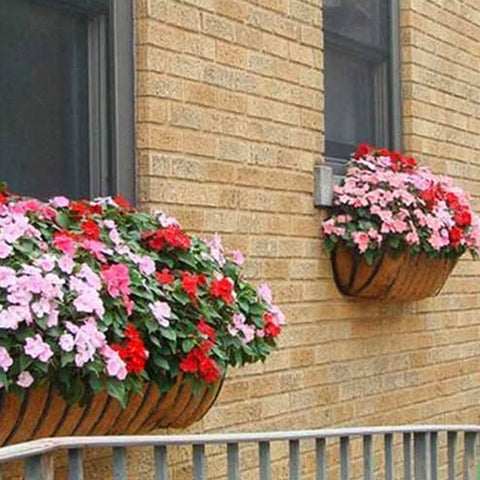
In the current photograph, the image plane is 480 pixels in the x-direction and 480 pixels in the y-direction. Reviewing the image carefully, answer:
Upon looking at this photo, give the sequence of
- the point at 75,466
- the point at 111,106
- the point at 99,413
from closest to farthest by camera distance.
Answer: the point at 75,466 → the point at 99,413 → the point at 111,106

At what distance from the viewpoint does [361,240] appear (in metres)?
6.52

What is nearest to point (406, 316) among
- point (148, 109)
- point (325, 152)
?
point (325, 152)

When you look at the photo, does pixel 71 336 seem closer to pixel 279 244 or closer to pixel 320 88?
pixel 279 244

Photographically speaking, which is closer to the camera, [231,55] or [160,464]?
[160,464]

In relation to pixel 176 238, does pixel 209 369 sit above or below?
below

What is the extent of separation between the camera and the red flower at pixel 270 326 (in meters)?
5.08

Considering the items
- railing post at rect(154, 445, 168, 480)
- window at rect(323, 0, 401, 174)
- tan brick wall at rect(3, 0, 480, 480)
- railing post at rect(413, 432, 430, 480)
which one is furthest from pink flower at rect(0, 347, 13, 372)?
window at rect(323, 0, 401, 174)

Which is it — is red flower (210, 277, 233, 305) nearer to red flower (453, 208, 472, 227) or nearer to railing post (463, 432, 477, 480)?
railing post (463, 432, 477, 480)

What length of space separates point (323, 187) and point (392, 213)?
352mm

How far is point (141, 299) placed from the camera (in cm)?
446

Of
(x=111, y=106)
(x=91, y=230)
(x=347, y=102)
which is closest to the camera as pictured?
(x=91, y=230)

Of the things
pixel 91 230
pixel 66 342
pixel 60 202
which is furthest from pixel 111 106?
pixel 66 342

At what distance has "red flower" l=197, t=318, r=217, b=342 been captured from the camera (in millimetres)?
→ 4625

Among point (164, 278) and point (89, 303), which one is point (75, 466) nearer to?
point (89, 303)
